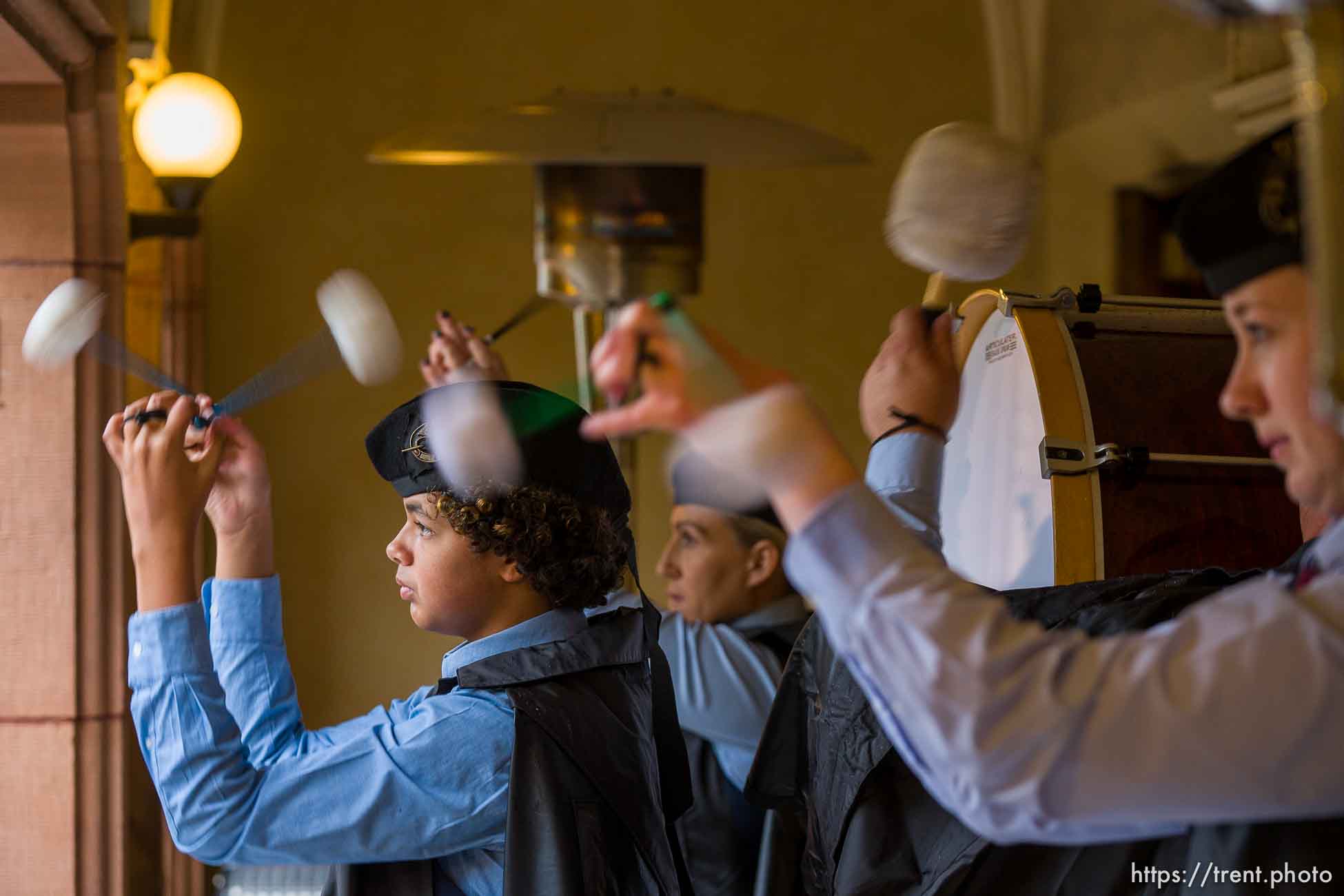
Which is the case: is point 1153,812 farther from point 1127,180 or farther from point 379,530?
point 1127,180

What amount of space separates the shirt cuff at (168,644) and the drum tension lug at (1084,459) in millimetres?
1034

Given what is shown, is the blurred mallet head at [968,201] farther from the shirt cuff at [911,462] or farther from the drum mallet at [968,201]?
the shirt cuff at [911,462]

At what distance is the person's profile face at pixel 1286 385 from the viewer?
0.90 meters

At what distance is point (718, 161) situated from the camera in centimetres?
322

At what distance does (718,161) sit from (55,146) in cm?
139

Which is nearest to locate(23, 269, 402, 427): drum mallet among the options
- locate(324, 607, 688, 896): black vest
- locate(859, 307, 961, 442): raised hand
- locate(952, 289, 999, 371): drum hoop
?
locate(324, 607, 688, 896): black vest

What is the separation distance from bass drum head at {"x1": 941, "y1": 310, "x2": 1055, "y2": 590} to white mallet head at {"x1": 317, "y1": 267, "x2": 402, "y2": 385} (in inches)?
32.4

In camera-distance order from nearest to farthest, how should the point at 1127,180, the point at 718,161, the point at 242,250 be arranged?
the point at 718,161
the point at 242,250
the point at 1127,180

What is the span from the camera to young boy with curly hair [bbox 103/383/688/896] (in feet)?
4.94

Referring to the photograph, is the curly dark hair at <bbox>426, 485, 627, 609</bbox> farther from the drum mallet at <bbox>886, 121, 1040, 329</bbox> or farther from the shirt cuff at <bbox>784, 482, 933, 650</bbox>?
the shirt cuff at <bbox>784, 482, 933, 650</bbox>

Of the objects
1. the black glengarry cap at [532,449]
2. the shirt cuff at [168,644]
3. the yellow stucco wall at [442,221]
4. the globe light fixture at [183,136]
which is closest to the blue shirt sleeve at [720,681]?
the black glengarry cap at [532,449]

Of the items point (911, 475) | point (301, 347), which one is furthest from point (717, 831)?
point (301, 347)

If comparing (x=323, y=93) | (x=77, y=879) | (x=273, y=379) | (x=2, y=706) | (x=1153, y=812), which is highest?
(x=323, y=93)

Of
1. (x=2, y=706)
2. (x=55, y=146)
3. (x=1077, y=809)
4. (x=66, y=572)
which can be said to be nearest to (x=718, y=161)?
(x=55, y=146)
